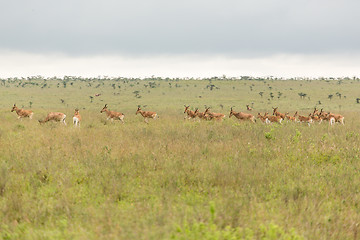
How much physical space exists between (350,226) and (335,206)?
33.8 inches

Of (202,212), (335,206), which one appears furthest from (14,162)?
(335,206)

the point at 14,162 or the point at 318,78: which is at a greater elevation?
the point at 318,78

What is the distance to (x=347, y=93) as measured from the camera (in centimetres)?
6291

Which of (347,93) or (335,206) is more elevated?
(347,93)

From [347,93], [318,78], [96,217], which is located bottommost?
[96,217]

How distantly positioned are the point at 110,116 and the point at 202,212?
18.3 meters

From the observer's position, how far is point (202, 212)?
4.58 m

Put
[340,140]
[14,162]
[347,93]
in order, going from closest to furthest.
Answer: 1. [14,162]
2. [340,140]
3. [347,93]

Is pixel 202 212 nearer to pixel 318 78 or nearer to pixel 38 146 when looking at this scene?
pixel 38 146

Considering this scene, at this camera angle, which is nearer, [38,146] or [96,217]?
[96,217]

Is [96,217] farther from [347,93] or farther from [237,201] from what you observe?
[347,93]

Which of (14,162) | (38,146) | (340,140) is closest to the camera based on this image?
(14,162)

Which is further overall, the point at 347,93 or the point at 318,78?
the point at 318,78

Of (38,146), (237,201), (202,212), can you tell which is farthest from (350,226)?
(38,146)
